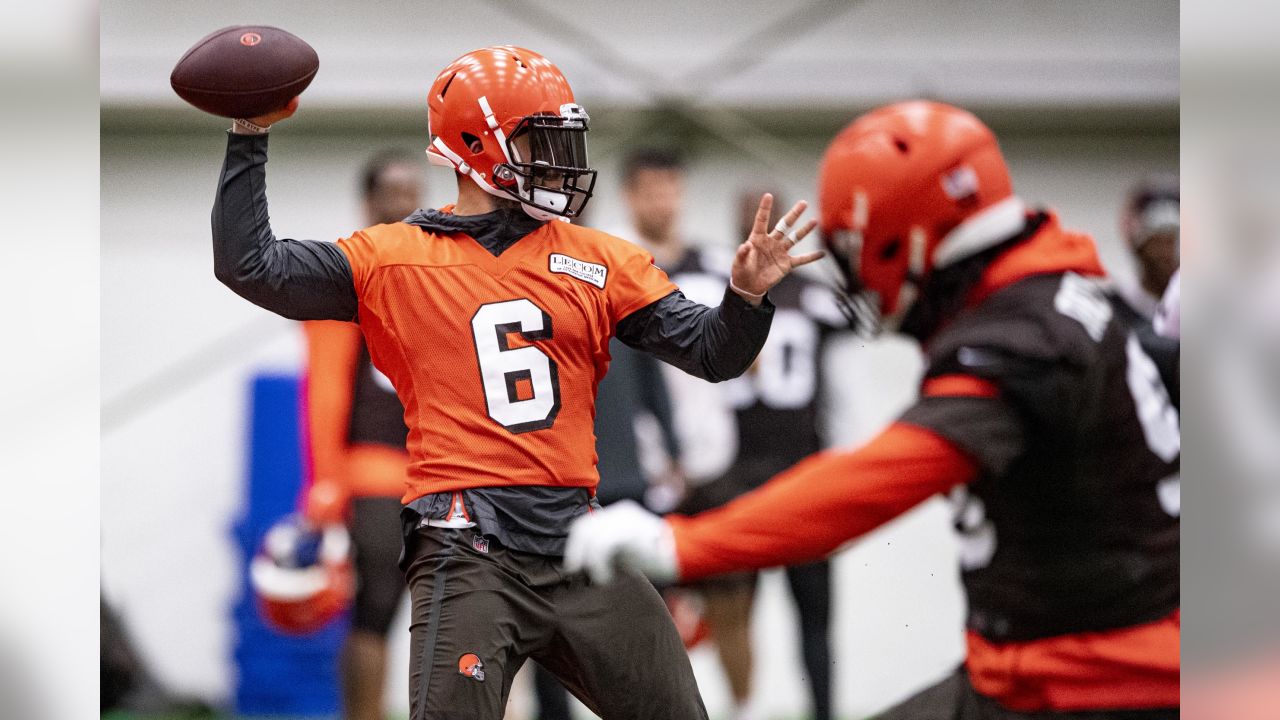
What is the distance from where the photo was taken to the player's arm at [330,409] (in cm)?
430

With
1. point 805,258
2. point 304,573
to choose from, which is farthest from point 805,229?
point 304,573

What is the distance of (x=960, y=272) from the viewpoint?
2.77m

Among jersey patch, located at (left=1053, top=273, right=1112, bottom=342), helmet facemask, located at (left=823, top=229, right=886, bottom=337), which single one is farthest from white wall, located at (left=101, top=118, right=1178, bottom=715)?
jersey patch, located at (left=1053, top=273, right=1112, bottom=342)

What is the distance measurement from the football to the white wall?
3068mm

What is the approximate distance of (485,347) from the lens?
2.67 meters

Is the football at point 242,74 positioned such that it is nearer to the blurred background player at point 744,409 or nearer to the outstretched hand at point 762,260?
the outstretched hand at point 762,260

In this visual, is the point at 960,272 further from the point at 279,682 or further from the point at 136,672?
the point at 136,672

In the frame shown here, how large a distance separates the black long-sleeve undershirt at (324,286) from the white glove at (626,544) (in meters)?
0.38

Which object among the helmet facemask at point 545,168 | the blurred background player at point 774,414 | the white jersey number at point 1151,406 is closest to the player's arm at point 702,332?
the helmet facemask at point 545,168

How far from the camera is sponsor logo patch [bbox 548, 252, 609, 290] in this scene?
2.74 m

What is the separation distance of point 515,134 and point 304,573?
199 centimetres

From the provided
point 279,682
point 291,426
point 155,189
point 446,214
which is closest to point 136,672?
point 279,682

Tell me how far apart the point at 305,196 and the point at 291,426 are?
87cm
